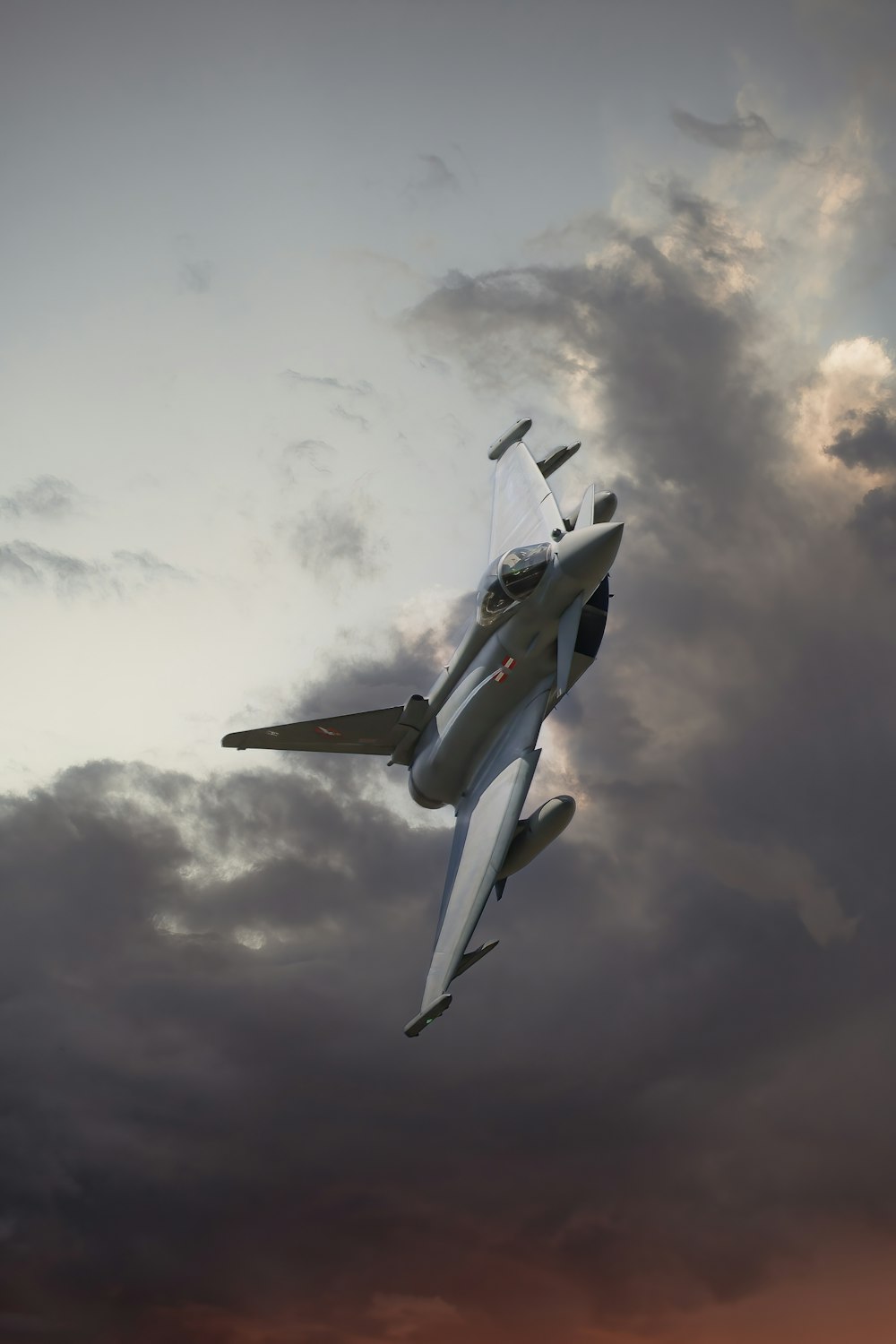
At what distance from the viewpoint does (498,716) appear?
42.1 m

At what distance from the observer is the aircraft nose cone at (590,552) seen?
1518 inches

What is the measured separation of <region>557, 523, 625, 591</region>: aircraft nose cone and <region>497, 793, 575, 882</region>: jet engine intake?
801 centimetres

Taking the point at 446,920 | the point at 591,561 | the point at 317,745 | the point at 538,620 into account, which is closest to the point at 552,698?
the point at 538,620

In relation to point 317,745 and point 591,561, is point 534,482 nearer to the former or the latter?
point 591,561

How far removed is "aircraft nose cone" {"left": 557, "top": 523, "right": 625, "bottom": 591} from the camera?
1518 inches

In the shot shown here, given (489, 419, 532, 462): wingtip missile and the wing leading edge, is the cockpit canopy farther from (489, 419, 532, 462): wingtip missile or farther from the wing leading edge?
(489, 419, 532, 462): wingtip missile

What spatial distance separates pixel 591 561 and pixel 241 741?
18196 millimetres

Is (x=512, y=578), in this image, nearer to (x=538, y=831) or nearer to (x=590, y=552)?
(x=590, y=552)

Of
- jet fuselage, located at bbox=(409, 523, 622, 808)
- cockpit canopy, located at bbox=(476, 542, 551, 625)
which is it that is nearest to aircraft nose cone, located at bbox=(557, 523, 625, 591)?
jet fuselage, located at bbox=(409, 523, 622, 808)

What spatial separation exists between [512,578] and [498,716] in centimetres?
557

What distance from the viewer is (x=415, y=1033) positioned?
35469mm

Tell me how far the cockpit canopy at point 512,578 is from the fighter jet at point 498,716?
4cm

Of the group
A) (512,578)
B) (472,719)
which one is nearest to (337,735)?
(472,719)

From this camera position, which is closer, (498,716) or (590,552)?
(590,552)
